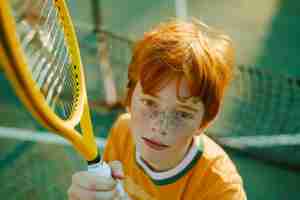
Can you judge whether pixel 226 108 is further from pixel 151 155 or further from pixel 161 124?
pixel 161 124

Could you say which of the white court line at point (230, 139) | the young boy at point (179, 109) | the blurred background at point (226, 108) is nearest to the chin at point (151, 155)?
the young boy at point (179, 109)

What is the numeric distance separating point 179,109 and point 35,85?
29 cm

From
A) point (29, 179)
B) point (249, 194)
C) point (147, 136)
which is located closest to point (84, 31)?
point (29, 179)

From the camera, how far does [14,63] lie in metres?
0.79

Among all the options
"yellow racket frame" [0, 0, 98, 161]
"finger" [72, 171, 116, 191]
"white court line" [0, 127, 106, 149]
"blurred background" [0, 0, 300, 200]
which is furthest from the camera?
"white court line" [0, 127, 106, 149]

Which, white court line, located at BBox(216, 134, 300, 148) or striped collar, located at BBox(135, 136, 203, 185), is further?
white court line, located at BBox(216, 134, 300, 148)

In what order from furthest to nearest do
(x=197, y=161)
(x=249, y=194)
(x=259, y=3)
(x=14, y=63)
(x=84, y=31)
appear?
(x=259, y=3)
(x=84, y=31)
(x=249, y=194)
(x=197, y=161)
(x=14, y=63)

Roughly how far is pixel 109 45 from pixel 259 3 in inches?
35.3

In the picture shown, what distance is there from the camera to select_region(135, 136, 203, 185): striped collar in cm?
123

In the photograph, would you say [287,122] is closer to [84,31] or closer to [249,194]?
[249,194]

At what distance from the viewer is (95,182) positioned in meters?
1.05

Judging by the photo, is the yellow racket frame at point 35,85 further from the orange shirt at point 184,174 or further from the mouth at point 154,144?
the orange shirt at point 184,174

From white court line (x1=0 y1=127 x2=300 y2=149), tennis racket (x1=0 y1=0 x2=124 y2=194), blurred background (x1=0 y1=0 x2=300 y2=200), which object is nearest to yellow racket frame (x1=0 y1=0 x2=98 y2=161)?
tennis racket (x1=0 y1=0 x2=124 y2=194)

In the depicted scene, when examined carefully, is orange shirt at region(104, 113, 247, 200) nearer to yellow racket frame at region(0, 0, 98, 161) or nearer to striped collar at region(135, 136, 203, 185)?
striped collar at region(135, 136, 203, 185)
